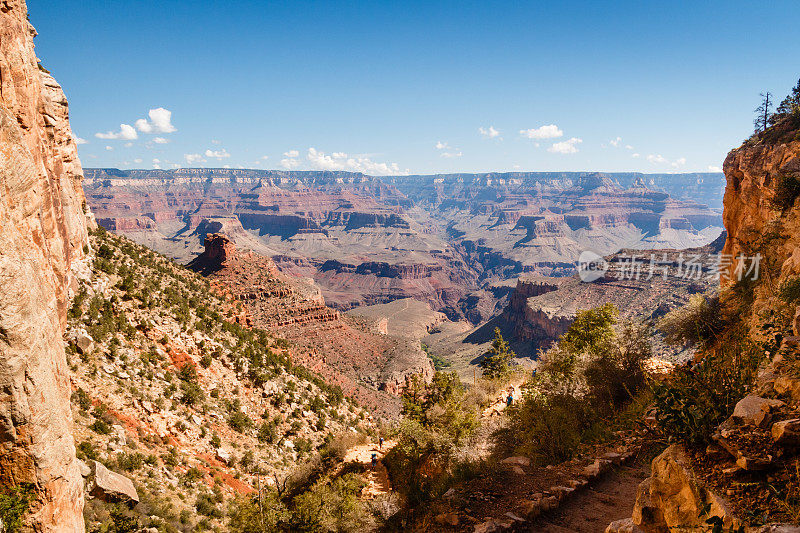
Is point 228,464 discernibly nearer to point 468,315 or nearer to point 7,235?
point 7,235

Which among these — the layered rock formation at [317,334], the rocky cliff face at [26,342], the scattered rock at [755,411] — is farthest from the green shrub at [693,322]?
the layered rock formation at [317,334]

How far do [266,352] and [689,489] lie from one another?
31.7 metres

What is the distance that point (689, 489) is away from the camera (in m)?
5.63

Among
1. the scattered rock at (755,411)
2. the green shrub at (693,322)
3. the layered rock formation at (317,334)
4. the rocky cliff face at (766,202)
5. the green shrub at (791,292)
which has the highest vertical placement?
the rocky cliff face at (766,202)

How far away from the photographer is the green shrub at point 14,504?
858cm

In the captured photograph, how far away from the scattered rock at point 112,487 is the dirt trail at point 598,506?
43.2 ft

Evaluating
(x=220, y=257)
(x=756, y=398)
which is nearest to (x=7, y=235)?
(x=756, y=398)

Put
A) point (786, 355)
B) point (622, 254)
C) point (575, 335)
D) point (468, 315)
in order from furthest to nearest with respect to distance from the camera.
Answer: point (468, 315)
point (622, 254)
point (575, 335)
point (786, 355)

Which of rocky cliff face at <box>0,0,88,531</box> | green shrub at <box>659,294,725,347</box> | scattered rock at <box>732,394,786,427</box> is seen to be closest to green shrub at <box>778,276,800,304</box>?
green shrub at <box>659,294,725,347</box>

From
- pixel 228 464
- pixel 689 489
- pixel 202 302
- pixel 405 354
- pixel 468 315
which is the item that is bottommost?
pixel 468 315

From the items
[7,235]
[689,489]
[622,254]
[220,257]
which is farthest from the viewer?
[622,254]

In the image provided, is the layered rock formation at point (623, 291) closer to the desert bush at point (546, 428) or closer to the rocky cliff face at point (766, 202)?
the rocky cliff face at point (766, 202)

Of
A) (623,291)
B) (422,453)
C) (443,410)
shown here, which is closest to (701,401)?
(422,453)

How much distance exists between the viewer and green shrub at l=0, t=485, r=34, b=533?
28.1 ft
